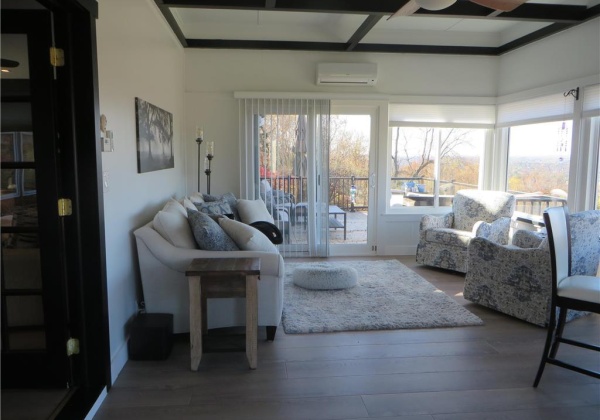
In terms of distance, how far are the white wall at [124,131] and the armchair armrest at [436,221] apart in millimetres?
3167

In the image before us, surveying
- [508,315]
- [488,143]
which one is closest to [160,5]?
[508,315]

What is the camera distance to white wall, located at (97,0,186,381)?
2.59 meters

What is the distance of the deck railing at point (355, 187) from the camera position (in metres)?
5.42

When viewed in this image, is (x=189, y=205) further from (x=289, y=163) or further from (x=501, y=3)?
(x=501, y=3)

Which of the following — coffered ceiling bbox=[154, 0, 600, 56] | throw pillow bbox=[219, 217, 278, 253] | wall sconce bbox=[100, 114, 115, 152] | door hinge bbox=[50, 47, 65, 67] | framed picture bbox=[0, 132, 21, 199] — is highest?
coffered ceiling bbox=[154, 0, 600, 56]

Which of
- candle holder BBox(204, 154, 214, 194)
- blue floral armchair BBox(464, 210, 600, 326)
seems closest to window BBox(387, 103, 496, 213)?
blue floral armchair BBox(464, 210, 600, 326)

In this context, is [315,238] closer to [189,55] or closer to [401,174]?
[401,174]

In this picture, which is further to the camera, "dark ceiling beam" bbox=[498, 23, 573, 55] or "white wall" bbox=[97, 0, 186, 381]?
"dark ceiling beam" bbox=[498, 23, 573, 55]

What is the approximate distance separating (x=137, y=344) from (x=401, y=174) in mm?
4241

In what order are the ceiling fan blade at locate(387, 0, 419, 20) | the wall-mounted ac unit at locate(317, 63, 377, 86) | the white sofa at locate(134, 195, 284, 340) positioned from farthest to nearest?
the wall-mounted ac unit at locate(317, 63, 377, 86)
the white sofa at locate(134, 195, 284, 340)
the ceiling fan blade at locate(387, 0, 419, 20)

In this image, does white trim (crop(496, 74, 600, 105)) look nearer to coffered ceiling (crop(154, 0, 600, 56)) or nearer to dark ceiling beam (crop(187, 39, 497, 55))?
coffered ceiling (crop(154, 0, 600, 56))

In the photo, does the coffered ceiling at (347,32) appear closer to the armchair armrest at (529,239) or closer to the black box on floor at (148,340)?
the armchair armrest at (529,239)

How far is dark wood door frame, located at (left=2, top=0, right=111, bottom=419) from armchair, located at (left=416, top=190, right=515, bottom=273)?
3.83 m

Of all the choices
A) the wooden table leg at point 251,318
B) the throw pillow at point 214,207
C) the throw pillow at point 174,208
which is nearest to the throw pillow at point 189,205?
the throw pillow at point 214,207
